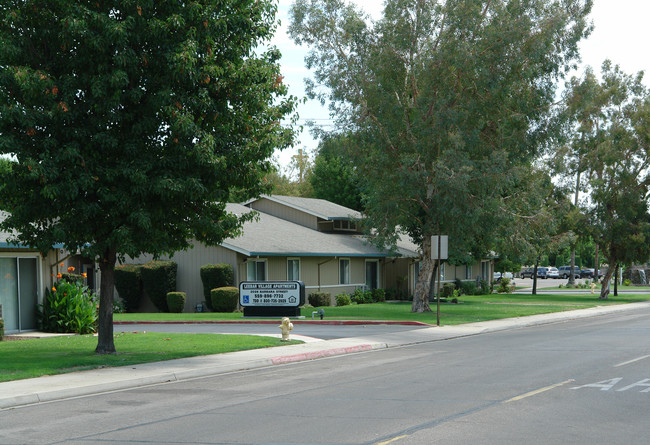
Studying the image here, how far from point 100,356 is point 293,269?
22.5m

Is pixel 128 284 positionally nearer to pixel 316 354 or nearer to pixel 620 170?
pixel 316 354

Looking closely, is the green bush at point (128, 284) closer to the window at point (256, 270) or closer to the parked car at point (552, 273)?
the window at point (256, 270)

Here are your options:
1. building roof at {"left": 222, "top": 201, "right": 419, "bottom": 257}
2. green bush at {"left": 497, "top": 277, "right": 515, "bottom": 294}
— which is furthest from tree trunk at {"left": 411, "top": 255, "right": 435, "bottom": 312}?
green bush at {"left": 497, "top": 277, "right": 515, "bottom": 294}

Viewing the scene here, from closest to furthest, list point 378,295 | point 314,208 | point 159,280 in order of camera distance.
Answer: point 159,280
point 378,295
point 314,208

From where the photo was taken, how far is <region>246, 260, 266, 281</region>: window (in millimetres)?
36688

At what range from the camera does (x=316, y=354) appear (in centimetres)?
1817

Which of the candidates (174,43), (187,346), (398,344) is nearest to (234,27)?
(174,43)

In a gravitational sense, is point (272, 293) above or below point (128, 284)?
below

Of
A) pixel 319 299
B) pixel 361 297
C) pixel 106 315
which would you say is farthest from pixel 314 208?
pixel 106 315

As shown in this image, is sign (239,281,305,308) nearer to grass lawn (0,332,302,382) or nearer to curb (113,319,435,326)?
curb (113,319,435,326)

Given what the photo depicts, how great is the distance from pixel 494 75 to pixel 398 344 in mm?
13467

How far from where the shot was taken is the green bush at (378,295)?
Result: 4447 centimetres

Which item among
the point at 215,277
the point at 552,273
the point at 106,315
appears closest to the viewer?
the point at 106,315

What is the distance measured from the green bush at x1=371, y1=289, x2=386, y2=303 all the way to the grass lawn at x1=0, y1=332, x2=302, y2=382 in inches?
891
